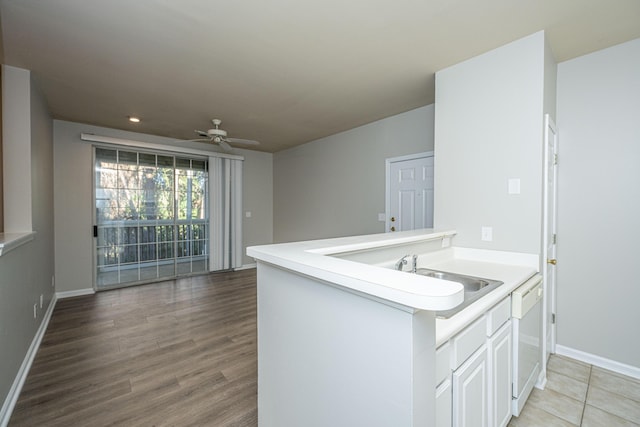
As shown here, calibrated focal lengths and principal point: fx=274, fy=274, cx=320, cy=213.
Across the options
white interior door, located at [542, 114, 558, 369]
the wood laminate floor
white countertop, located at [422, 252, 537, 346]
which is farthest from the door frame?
the wood laminate floor

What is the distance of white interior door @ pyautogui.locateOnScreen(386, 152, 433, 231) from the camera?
3.39 meters

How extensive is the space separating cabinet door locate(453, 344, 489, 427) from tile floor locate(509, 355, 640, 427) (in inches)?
26.2

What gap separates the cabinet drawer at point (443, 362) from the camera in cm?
100

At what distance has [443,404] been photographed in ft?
3.41

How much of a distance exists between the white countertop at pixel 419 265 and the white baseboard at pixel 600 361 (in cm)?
110

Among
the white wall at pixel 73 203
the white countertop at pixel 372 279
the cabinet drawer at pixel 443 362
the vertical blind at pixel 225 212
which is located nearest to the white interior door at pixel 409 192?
the white countertop at pixel 372 279

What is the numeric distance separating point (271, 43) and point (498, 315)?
2.40 m

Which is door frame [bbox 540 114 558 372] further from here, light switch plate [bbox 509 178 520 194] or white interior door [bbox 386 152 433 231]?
white interior door [bbox 386 152 433 231]

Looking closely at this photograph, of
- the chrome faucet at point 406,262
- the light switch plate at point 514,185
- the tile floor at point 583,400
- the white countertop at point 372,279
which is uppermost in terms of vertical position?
the light switch plate at point 514,185

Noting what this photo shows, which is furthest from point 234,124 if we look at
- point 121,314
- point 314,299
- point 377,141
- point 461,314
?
point 461,314

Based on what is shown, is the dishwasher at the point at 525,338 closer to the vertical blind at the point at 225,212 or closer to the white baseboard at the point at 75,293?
the vertical blind at the point at 225,212

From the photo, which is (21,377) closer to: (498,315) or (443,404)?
(443,404)

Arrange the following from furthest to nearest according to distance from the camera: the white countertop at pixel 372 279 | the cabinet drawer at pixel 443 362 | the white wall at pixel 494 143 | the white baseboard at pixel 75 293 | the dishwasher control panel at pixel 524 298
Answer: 1. the white baseboard at pixel 75 293
2. the white wall at pixel 494 143
3. the dishwasher control panel at pixel 524 298
4. the cabinet drawer at pixel 443 362
5. the white countertop at pixel 372 279

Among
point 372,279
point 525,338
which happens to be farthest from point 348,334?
A: point 525,338
